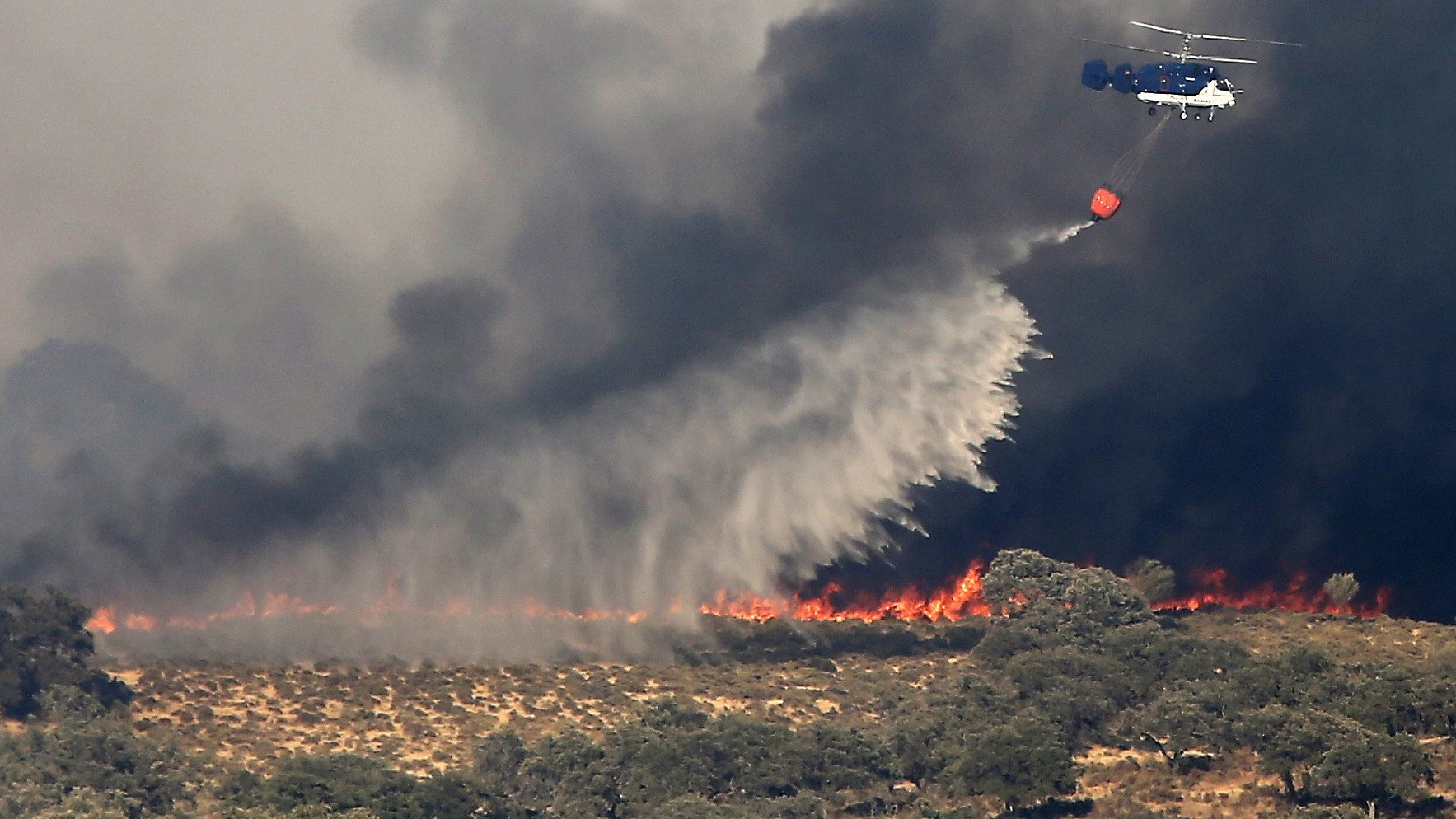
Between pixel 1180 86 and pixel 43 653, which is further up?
pixel 1180 86

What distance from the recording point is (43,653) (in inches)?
5084

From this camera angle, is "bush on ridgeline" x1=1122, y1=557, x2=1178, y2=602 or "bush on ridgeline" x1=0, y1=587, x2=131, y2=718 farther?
"bush on ridgeline" x1=1122, y1=557, x2=1178, y2=602

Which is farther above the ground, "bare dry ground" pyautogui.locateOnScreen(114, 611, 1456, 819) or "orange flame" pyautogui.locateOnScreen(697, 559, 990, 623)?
"orange flame" pyautogui.locateOnScreen(697, 559, 990, 623)

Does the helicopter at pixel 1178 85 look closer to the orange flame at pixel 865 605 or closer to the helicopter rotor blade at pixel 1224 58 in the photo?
the helicopter rotor blade at pixel 1224 58

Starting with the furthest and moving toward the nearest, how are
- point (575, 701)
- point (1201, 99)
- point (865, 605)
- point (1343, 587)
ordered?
point (1343, 587) < point (865, 605) < point (575, 701) < point (1201, 99)

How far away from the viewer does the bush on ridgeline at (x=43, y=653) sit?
418ft

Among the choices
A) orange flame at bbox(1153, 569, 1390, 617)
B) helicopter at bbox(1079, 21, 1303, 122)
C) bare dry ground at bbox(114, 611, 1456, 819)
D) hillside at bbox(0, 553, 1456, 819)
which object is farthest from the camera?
orange flame at bbox(1153, 569, 1390, 617)

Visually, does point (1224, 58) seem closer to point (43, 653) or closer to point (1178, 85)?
point (1178, 85)

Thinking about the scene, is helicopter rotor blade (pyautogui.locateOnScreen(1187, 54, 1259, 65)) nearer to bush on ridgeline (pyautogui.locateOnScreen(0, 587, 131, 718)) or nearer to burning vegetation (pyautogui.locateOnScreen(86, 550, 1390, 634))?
burning vegetation (pyautogui.locateOnScreen(86, 550, 1390, 634))

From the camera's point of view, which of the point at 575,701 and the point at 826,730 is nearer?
the point at 826,730

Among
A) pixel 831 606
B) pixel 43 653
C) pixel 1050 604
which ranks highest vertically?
pixel 831 606

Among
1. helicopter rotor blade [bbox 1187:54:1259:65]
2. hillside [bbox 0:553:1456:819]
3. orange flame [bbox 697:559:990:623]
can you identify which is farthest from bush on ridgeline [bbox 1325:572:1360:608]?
helicopter rotor blade [bbox 1187:54:1259:65]

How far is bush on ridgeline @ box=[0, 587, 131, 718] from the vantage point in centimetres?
12731

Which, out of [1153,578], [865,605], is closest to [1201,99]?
[1153,578]
